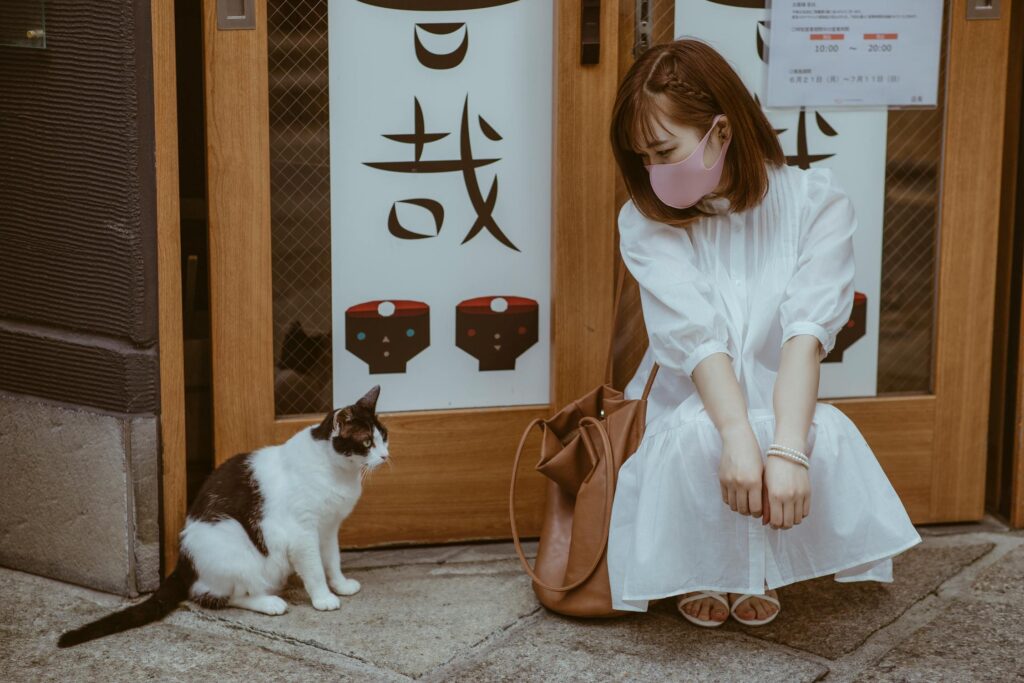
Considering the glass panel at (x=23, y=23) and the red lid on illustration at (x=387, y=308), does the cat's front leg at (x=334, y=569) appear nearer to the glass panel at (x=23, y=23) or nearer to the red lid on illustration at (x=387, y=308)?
the red lid on illustration at (x=387, y=308)

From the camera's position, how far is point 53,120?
2.58m

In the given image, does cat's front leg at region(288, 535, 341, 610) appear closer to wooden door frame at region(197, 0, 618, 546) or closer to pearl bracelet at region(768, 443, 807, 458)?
wooden door frame at region(197, 0, 618, 546)

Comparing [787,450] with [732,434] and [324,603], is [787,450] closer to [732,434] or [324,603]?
[732,434]

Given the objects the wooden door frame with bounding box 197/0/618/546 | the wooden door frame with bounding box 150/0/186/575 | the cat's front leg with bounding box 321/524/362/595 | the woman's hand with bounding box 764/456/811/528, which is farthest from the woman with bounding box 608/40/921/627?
the wooden door frame with bounding box 150/0/186/575

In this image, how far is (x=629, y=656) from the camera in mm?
2416

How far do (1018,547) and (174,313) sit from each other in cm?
229

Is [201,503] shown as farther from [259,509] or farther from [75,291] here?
[75,291]

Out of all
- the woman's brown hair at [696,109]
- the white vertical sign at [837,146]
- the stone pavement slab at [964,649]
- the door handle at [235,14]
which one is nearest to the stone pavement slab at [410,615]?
the stone pavement slab at [964,649]

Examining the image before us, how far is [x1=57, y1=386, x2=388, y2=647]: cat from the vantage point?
2555 millimetres

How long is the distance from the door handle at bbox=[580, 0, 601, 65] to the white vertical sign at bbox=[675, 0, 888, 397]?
0.23m

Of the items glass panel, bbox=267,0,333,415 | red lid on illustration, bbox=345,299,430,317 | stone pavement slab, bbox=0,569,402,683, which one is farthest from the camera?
red lid on illustration, bbox=345,299,430,317

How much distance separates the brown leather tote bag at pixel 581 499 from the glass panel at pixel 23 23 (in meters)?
1.44

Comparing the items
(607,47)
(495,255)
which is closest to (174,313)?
(495,255)

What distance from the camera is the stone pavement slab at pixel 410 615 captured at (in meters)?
2.47
